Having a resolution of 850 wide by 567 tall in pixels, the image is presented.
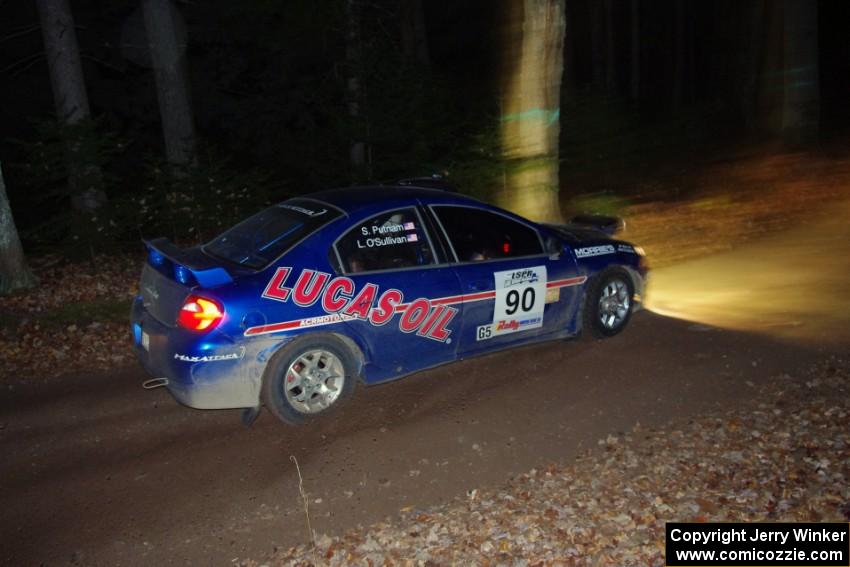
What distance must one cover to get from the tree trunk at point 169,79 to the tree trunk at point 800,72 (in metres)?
13.6

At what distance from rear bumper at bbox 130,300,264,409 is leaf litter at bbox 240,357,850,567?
154 cm

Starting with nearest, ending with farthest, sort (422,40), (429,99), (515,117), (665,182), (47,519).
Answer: (47,519), (515,117), (429,99), (665,182), (422,40)

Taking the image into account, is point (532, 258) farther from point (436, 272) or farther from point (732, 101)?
point (732, 101)

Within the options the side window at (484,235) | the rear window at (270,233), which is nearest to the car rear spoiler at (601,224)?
the side window at (484,235)

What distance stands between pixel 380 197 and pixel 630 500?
122 inches

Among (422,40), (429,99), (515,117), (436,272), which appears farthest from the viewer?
(422,40)

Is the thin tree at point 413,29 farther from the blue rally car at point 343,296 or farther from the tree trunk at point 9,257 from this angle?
the blue rally car at point 343,296

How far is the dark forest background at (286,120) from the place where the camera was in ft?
39.9

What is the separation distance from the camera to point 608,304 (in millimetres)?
7285

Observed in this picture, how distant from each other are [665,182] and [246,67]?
43.5 ft

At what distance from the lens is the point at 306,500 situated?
15.4ft

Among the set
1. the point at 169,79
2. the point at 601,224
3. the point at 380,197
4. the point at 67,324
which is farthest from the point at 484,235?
the point at 169,79

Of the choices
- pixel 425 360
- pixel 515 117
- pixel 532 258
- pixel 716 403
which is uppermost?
pixel 515 117

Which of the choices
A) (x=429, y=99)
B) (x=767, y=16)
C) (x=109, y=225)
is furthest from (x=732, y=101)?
(x=109, y=225)
